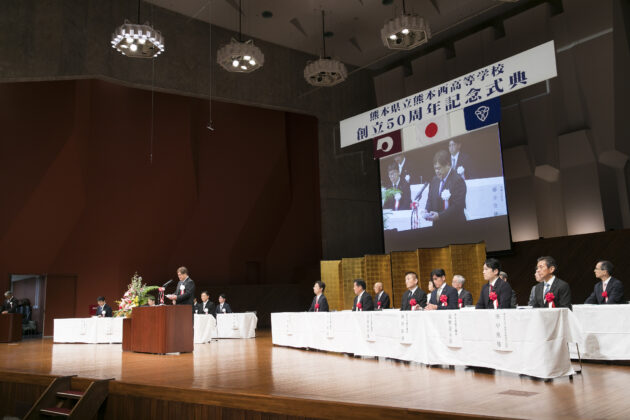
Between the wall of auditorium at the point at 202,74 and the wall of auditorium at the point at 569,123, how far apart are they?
418cm

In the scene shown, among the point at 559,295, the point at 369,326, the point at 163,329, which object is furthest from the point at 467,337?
the point at 163,329

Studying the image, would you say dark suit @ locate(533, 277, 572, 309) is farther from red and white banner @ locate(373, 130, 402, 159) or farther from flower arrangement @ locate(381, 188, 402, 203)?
flower arrangement @ locate(381, 188, 402, 203)

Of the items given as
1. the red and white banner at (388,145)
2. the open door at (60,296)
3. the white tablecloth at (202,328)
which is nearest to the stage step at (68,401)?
the white tablecloth at (202,328)

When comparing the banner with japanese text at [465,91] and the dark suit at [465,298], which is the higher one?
the banner with japanese text at [465,91]

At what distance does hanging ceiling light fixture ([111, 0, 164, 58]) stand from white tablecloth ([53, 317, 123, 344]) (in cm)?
504

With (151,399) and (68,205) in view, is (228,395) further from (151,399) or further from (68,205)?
(68,205)

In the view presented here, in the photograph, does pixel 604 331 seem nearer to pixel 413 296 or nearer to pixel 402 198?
pixel 413 296

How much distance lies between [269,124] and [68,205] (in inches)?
224

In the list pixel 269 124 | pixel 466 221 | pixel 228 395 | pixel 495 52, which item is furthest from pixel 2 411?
pixel 495 52

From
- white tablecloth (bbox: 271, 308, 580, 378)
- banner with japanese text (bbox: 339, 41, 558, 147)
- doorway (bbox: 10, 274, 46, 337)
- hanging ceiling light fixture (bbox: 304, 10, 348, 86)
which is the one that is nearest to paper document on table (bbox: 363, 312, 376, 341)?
white tablecloth (bbox: 271, 308, 580, 378)

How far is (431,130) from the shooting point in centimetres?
1130

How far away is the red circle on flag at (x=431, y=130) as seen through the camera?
441 inches

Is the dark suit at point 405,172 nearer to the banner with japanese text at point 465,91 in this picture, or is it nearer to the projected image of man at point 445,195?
the projected image of man at point 445,195

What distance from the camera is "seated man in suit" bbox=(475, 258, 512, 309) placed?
4.95 m
